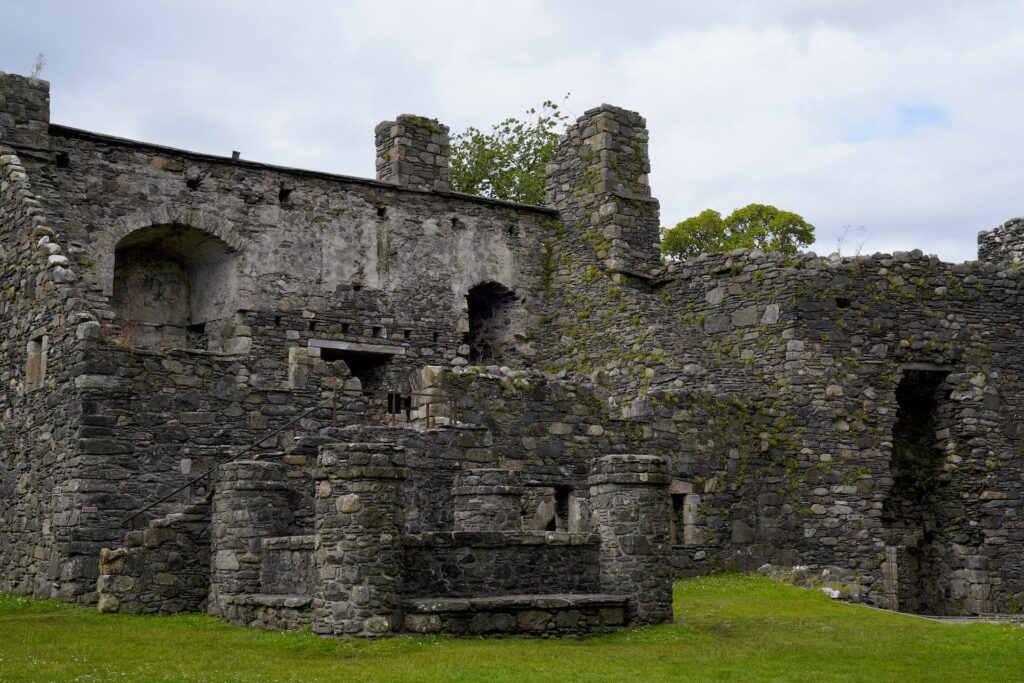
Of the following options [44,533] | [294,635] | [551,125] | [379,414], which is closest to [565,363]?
[379,414]

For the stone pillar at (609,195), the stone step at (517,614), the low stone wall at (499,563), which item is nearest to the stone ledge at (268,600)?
the low stone wall at (499,563)

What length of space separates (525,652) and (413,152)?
15181 mm

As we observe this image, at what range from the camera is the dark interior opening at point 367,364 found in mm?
26578

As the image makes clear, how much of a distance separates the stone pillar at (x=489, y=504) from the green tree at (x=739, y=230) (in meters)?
24.3

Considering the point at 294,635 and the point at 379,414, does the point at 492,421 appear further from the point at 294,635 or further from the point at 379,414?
the point at 294,635

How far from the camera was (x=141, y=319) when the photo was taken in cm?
2573

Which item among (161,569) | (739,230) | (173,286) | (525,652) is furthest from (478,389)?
(739,230)

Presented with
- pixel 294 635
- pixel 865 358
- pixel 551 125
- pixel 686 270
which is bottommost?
pixel 294 635

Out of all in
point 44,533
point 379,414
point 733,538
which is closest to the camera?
point 44,533

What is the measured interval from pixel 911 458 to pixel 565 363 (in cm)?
696

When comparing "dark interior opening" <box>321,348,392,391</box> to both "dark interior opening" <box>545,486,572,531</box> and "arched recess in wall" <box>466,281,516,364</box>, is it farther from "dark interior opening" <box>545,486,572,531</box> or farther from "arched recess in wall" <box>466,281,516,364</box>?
"dark interior opening" <box>545,486,572,531</box>

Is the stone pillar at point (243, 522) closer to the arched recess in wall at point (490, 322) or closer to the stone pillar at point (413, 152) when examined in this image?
the arched recess in wall at point (490, 322)

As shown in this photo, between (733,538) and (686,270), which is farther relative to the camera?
(686,270)

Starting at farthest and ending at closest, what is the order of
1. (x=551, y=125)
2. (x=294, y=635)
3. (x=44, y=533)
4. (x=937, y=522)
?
1. (x=551, y=125)
2. (x=937, y=522)
3. (x=44, y=533)
4. (x=294, y=635)
